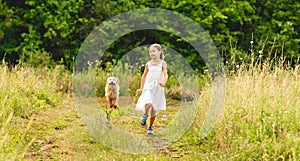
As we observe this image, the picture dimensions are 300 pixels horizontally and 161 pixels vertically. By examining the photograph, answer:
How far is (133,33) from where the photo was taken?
12727mm

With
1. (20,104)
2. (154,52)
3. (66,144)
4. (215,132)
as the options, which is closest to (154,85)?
(154,52)

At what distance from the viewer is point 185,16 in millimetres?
12516

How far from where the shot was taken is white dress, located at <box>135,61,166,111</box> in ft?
18.2

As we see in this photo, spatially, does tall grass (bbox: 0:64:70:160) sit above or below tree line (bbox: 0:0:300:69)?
below

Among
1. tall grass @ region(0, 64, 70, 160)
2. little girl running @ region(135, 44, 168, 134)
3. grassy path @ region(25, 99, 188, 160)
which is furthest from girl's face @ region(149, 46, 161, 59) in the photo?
tall grass @ region(0, 64, 70, 160)

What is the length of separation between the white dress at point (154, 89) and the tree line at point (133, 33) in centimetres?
625

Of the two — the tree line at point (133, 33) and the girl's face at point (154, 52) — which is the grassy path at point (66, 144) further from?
the tree line at point (133, 33)

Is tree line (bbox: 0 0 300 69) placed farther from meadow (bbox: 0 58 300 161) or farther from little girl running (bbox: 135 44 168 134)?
little girl running (bbox: 135 44 168 134)

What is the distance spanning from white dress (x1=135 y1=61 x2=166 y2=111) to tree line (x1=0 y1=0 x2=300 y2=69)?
6.25m

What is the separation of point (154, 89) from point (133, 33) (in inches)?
288

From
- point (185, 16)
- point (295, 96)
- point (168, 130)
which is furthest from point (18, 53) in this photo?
point (295, 96)

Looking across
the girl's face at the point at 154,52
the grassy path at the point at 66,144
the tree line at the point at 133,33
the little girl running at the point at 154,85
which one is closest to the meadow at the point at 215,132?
the grassy path at the point at 66,144

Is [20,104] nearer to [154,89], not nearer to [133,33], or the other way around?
[154,89]

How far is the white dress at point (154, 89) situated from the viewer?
5.55m
